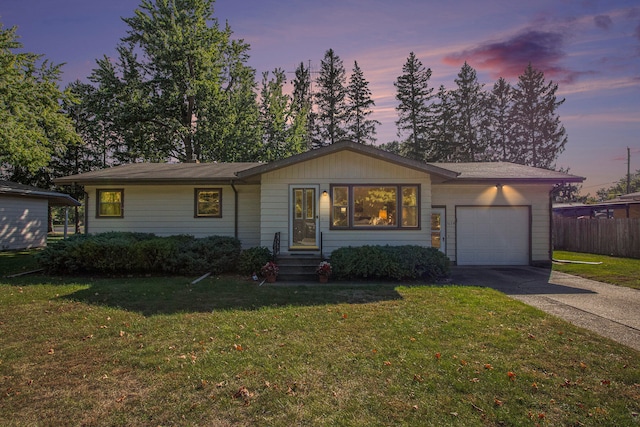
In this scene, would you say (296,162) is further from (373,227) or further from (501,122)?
(501,122)

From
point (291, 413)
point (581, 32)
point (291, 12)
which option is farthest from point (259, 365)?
point (581, 32)

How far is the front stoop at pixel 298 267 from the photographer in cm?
938

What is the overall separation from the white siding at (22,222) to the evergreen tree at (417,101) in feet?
89.0

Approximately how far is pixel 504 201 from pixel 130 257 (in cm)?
1210

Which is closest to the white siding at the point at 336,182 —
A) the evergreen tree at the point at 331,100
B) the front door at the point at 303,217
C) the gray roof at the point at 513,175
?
the front door at the point at 303,217

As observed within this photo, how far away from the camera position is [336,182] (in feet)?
34.5

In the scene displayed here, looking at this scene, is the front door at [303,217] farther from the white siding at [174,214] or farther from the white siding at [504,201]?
the white siding at [504,201]

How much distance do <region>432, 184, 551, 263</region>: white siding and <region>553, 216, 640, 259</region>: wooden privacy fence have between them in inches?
211

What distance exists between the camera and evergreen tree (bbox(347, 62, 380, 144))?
3212cm

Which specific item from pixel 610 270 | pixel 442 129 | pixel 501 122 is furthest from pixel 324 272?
pixel 501 122

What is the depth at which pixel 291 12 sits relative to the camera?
9.73 m

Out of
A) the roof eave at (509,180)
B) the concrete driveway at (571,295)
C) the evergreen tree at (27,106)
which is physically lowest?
the concrete driveway at (571,295)

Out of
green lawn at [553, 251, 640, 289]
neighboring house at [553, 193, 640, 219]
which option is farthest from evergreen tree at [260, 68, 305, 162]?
neighboring house at [553, 193, 640, 219]

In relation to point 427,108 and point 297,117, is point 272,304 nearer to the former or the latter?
point 297,117
